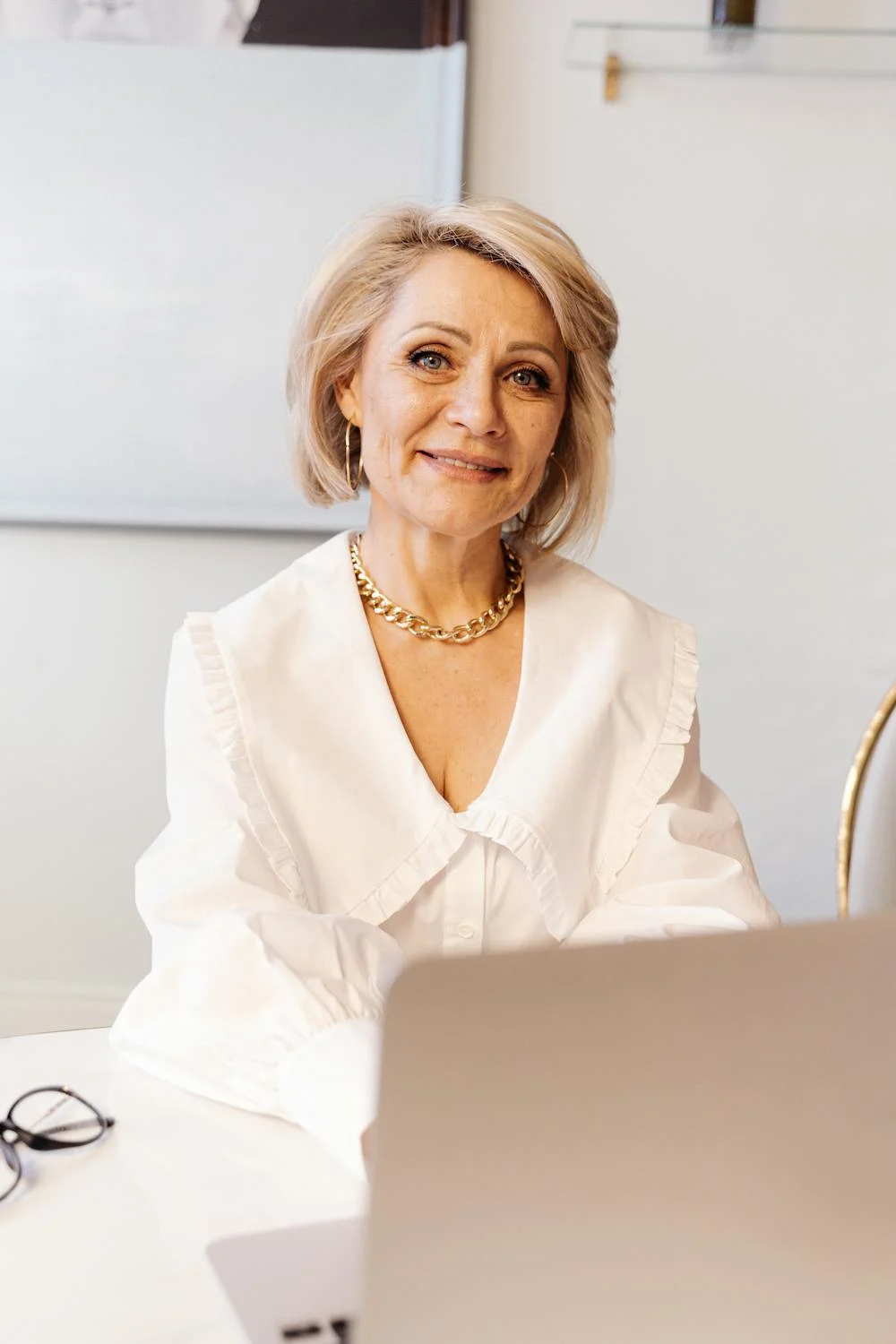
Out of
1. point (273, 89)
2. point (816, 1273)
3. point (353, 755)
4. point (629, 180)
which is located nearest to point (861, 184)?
point (629, 180)

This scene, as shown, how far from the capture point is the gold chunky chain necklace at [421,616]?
1503mm

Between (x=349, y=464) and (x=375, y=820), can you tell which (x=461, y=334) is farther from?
(x=375, y=820)

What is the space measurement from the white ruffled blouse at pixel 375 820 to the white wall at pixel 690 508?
4.41 ft

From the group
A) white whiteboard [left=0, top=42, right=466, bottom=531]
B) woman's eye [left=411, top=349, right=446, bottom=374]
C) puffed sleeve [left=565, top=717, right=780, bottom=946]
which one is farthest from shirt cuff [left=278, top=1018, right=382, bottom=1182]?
white whiteboard [left=0, top=42, right=466, bottom=531]

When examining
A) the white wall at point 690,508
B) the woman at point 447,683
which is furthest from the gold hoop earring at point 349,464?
the white wall at point 690,508

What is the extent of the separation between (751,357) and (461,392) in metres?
1.49

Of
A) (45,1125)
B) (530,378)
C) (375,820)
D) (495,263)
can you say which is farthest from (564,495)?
(45,1125)

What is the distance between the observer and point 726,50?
2.64 metres

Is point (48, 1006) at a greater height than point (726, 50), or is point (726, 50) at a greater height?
point (726, 50)

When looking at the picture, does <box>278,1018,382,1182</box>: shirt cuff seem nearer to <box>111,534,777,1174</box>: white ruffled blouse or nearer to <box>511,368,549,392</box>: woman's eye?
<box>111,534,777,1174</box>: white ruffled blouse

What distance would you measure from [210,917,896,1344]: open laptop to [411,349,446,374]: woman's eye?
1.06m

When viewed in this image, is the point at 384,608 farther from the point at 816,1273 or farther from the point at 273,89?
the point at 273,89

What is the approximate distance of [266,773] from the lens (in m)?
1.35

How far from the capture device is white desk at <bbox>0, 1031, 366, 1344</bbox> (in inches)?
31.5
